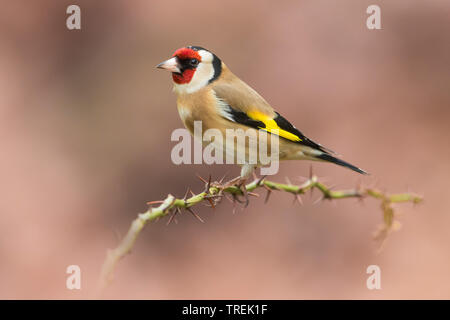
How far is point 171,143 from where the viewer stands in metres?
7.71

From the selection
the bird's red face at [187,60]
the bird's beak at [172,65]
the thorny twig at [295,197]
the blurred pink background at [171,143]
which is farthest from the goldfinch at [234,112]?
the blurred pink background at [171,143]

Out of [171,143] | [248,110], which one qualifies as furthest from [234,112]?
[171,143]

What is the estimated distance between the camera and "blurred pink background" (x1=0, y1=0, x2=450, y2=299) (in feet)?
25.9

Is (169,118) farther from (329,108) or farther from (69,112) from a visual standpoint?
(329,108)

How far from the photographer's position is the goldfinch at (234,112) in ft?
11.0

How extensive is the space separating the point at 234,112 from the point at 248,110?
0.09 metres

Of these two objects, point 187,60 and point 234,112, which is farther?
point 234,112

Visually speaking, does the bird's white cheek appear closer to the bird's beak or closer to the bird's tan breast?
the bird's tan breast

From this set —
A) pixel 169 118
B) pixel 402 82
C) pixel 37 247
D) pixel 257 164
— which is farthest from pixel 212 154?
pixel 402 82

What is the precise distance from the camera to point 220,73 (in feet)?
11.2

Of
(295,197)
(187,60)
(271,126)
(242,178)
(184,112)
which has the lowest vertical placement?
(295,197)

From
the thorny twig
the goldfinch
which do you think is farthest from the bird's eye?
the thorny twig

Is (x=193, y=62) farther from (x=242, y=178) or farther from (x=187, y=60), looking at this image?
(x=242, y=178)

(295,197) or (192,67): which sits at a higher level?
(192,67)
